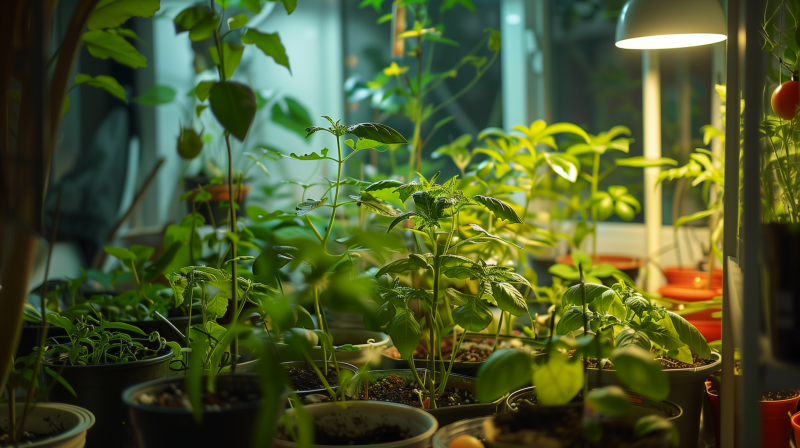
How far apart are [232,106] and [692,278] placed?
140cm

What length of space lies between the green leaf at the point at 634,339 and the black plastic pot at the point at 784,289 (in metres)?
Answer: 0.21

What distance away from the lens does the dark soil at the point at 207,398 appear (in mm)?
564

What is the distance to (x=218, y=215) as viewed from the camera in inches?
64.6

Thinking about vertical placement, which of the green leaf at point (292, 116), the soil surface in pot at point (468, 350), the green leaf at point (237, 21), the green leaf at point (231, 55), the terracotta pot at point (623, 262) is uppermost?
the green leaf at point (292, 116)

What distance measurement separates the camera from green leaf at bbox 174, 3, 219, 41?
0.58m

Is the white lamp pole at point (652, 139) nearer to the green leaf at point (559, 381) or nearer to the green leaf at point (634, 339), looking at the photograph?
the green leaf at point (634, 339)

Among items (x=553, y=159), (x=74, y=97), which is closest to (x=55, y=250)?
(x=74, y=97)

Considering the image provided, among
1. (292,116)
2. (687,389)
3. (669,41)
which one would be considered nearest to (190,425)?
(687,389)

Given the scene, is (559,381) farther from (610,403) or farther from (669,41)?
(669,41)

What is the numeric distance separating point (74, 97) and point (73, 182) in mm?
432

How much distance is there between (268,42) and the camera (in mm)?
672

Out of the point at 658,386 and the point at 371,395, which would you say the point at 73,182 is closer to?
the point at 371,395

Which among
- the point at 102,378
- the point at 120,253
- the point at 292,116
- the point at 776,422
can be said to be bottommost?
the point at 776,422

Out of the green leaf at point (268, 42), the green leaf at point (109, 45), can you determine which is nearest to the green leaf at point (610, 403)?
the green leaf at point (268, 42)
